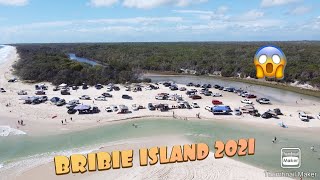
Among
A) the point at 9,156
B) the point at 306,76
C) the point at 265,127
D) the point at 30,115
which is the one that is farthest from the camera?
the point at 306,76

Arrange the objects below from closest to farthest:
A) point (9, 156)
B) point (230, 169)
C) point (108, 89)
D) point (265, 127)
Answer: point (230, 169)
point (9, 156)
point (265, 127)
point (108, 89)

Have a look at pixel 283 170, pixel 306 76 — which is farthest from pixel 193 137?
pixel 306 76

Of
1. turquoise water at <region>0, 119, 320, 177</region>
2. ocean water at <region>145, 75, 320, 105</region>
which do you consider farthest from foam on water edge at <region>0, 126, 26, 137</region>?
ocean water at <region>145, 75, 320, 105</region>

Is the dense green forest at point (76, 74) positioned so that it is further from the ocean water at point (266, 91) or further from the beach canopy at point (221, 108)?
the beach canopy at point (221, 108)

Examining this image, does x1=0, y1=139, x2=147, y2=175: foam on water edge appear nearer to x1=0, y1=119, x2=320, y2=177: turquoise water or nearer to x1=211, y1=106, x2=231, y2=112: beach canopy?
x1=0, y1=119, x2=320, y2=177: turquoise water

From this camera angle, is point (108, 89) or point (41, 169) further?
point (108, 89)

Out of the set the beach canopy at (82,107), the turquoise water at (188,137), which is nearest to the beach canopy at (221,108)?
the turquoise water at (188,137)

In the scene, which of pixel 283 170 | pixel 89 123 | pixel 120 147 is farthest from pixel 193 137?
pixel 89 123

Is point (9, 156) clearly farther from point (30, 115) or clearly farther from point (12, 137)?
point (30, 115)

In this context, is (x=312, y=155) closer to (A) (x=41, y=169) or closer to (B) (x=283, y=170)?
(B) (x=283, y=170)
